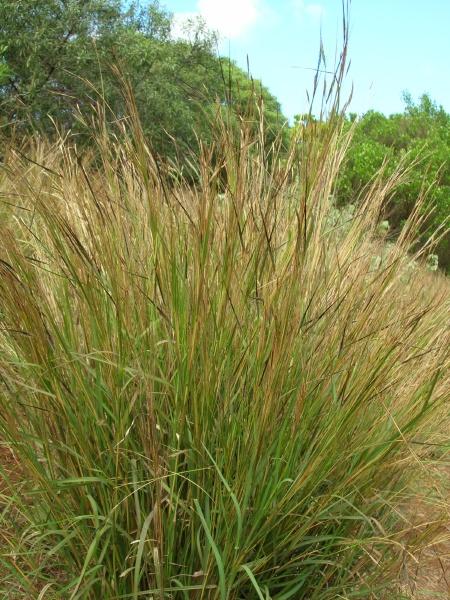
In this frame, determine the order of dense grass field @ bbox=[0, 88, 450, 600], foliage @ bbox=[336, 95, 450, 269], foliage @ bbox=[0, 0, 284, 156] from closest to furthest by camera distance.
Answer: dense grass field @ bbox=[0, 88, 450, 600] < foliage @ bbox=[0, 0, 284, 156] < foliage @ bbox=[336, 95, 450, 269]

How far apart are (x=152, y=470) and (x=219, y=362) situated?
0.34 m

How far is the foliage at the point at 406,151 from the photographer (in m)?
13.0

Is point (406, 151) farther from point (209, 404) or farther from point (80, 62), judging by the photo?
point (209, 404)

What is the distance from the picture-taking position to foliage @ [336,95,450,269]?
13.0 m

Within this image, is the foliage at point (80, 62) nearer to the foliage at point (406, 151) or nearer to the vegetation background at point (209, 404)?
the foliage at point (406, 151)

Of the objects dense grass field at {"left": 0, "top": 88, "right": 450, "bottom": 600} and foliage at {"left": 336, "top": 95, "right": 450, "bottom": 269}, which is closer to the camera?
dense grass field at {"left": 0, "top": 88, "right": 450, "bottom": 600}

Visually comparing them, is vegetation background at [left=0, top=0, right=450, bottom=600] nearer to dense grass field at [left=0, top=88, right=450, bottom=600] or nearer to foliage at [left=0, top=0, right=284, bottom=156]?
dense grass field at [left=0, top=88, right=450, bottom=600]

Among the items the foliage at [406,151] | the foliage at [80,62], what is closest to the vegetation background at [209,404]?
the foliage at [80,62]

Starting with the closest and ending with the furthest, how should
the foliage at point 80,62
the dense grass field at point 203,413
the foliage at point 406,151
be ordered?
1. the dense grass field at point 203,413
2. the foliage at point 80,62
3. the foliage at point 406,151

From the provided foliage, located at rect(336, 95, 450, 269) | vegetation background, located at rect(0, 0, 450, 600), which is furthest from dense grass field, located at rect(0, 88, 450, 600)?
foliage, located at rect(336, 95, 450, 269)

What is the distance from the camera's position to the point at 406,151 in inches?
546

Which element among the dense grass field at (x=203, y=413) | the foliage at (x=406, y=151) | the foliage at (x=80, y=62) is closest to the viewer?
the dense grass field at (x=203, y=413)

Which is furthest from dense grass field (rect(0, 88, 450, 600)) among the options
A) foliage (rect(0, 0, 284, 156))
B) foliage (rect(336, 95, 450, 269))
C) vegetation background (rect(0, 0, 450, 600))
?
foliage (rect(336, 95, 450, 269))

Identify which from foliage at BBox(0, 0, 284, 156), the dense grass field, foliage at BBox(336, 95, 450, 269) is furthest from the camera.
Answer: foliage at BBox(336, 95, 450, 269)
